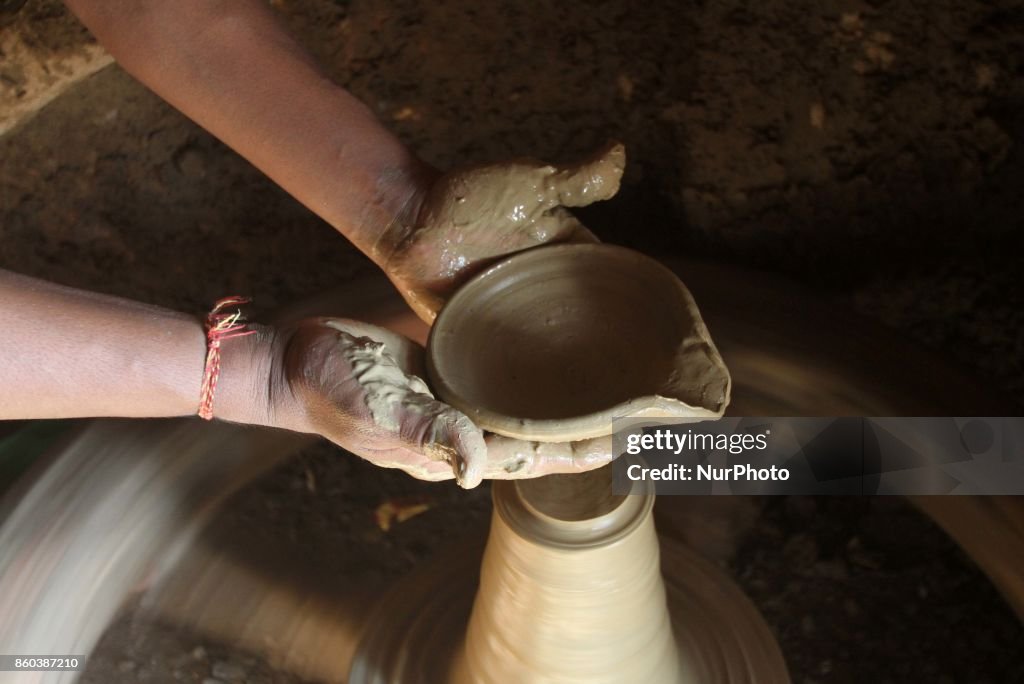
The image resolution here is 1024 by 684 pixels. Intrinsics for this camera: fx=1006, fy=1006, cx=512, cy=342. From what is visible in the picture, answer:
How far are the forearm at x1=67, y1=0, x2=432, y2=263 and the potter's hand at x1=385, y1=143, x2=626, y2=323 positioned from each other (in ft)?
0.22

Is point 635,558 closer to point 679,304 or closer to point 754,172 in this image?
point 679,304

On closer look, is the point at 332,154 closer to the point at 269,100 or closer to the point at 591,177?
the point at 269,100

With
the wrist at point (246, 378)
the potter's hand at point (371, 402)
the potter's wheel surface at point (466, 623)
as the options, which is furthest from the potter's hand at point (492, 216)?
the potter's wheel surface at point (466, 623)

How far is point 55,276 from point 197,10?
2.96 feet

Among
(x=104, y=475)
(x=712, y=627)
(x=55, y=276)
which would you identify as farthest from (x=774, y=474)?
(x=55, y=276)

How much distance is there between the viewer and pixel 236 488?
187 cm

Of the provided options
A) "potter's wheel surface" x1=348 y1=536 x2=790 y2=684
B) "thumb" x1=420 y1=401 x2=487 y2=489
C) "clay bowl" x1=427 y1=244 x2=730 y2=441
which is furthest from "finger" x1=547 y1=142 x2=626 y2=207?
"potter's wheel surface" x1=348 y1=536 x2=790 y2=684

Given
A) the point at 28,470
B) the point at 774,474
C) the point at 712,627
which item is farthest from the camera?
the point at 774,474

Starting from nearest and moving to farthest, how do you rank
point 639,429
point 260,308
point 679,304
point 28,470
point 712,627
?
point 679,304 < point 639,429 < point 712,627 < point 28,470 < point 260,308

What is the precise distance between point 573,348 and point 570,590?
32 centimetres

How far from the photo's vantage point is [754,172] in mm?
2141
